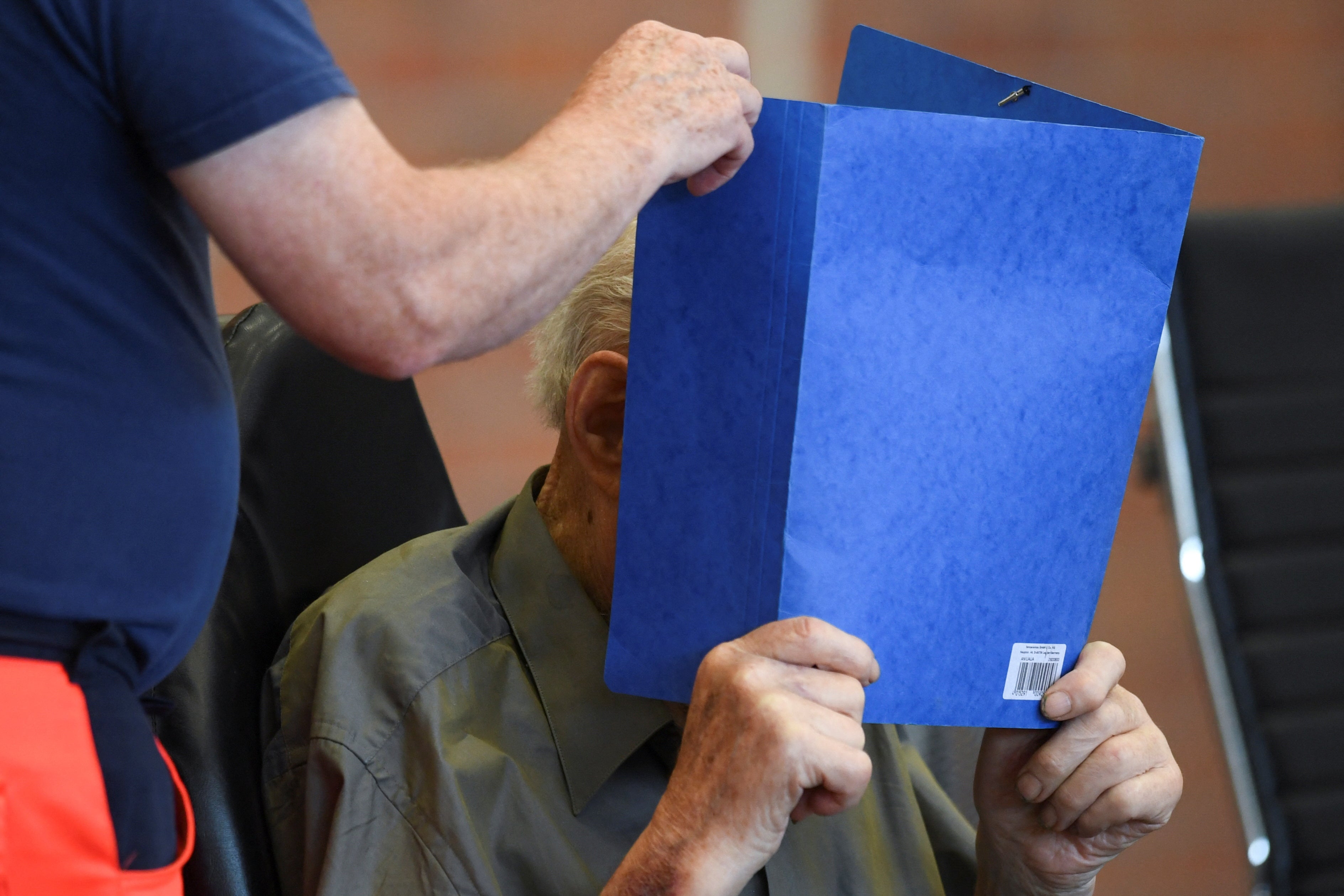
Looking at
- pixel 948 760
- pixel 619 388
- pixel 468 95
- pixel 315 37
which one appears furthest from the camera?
pixel 468 95

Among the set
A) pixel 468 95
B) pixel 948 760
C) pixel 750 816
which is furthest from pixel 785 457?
pixel 468 95

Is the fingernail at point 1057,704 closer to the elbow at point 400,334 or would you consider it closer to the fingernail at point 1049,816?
the fingernail at point 1049,816

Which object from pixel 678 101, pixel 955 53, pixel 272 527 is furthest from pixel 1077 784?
pixel 955 53

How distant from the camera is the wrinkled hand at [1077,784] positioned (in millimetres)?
826

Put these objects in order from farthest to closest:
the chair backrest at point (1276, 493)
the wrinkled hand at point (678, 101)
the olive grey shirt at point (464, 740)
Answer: the chair backrest at point (1276, 493) < the olive grey shirt at point (464, 740) < the wrinkled hand at point (678, 101)

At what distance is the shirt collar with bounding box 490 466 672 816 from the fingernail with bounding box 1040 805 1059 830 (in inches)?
12.1

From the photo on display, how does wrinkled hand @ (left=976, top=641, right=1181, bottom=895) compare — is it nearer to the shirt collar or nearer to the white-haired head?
the shirt collar

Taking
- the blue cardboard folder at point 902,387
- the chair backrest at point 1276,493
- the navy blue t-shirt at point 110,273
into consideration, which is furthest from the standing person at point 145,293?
the chair backrest at point 1276,493

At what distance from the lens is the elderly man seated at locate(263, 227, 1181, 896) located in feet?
2.90

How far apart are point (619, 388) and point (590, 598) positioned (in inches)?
7.5

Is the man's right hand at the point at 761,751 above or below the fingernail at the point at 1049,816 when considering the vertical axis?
above

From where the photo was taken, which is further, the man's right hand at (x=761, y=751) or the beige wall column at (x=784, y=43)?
the beige wall column at (x=784, y=43)

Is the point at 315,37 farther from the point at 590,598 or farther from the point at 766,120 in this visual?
the point at 590,598

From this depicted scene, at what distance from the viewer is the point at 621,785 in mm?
967
